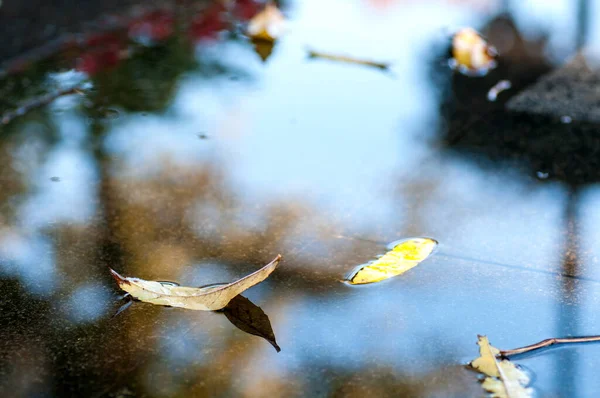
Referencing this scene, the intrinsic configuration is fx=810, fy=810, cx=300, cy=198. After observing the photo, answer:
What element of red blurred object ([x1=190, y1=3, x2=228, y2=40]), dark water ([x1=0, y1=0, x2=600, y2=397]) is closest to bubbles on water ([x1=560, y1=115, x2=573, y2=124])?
dark water ([x1=0, y1=0, x2=600, y2=397])

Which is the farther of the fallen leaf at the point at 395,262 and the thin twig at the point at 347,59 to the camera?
the thin twig at the point at 347,59

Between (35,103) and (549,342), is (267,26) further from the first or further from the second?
Answer: (549,342)

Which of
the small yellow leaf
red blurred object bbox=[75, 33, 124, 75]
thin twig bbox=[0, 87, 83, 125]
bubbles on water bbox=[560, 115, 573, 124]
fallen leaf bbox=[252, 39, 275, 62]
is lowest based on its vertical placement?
thin twig bbox=[0, 87, 83, 125]

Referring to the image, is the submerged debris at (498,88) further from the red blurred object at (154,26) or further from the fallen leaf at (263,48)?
the red blurred object at (154,26)

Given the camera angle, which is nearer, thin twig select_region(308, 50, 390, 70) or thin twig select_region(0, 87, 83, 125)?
thin twig select_region(0, 87, 83, 125)

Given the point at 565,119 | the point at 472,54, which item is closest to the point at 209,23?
the point at 472,54

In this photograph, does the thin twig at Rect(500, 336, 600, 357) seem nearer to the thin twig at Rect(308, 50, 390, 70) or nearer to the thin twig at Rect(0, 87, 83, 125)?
the thin twig at Rect(308, 50, 390, 70)

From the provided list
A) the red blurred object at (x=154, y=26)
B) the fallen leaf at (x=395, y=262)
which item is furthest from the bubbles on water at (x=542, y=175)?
the red blurred object at (x=154, y=26)
